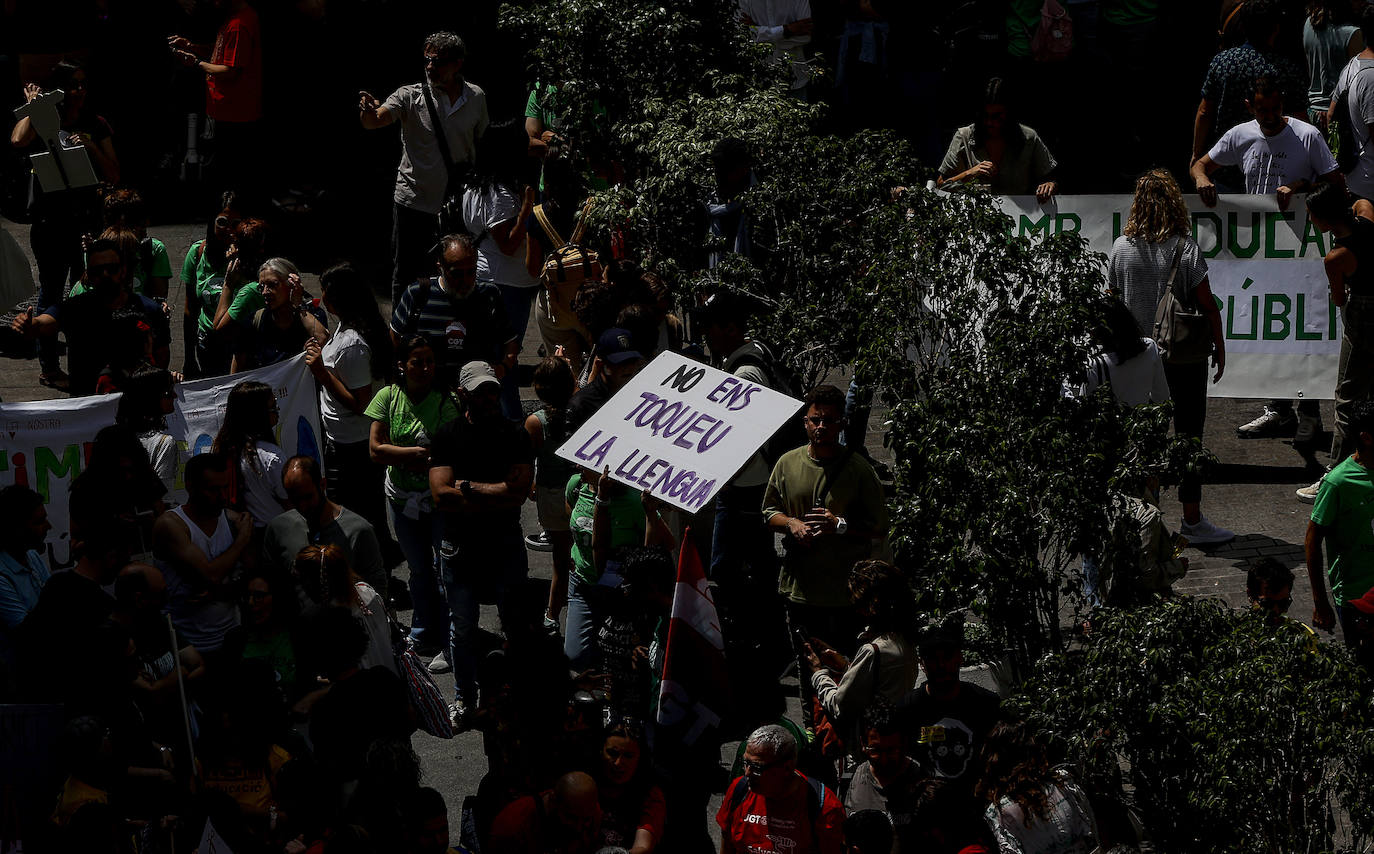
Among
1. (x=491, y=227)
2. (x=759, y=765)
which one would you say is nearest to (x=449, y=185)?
(x=491, y=227)

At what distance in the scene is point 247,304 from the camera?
35.4ft

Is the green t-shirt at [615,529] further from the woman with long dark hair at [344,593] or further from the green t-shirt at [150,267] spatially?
the green t-shirt at [150,267]

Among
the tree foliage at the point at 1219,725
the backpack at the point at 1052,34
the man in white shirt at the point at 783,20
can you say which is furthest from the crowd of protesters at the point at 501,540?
the backpack at the point at 1052,34

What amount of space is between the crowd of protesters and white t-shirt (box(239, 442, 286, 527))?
16 millimetres

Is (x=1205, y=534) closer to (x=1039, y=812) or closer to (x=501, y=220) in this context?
(x=1039, y=812)

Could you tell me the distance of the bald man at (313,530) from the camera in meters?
8.41

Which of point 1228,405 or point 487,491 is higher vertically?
point 487,491

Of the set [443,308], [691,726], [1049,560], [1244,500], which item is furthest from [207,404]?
[1244,500]

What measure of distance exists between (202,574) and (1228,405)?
25.6ft

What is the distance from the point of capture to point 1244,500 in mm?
11375

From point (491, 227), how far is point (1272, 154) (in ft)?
16.9

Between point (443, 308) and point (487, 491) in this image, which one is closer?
point (487, 491)

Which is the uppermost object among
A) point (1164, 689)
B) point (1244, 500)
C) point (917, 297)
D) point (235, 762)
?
point (917, 297)

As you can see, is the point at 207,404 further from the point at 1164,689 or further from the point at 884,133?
the point at 1164,689
